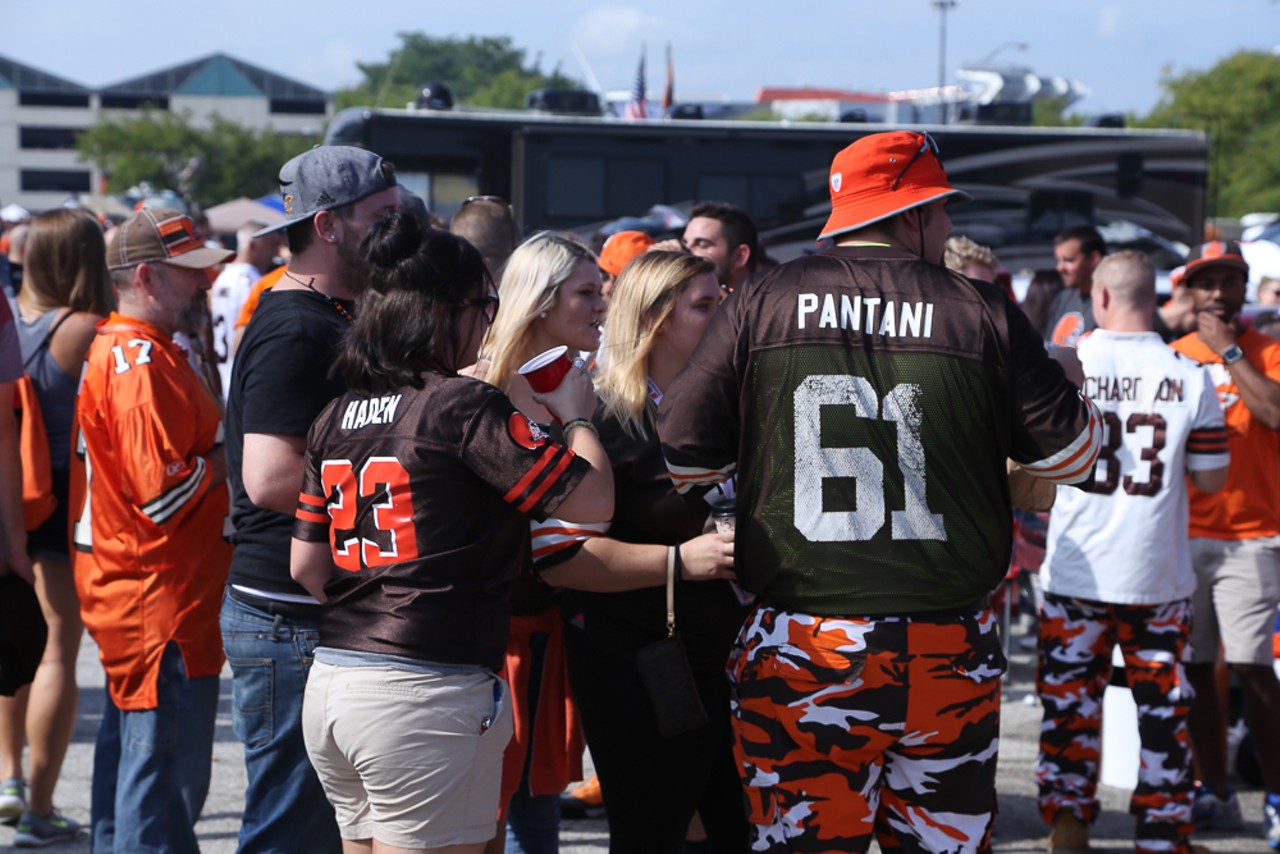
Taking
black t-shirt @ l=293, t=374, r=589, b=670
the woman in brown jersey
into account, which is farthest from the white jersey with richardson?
black t-shirt @ l=293, t=374, r=589, b=670

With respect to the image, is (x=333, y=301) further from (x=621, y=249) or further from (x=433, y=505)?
(x=621, y=249)

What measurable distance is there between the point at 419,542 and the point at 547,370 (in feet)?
1.94

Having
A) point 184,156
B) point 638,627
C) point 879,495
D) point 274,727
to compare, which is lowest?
point 274,727

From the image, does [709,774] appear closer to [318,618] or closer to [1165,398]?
[318,618]

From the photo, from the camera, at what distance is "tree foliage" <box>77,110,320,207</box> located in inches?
2432

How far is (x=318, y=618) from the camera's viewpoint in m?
3.28

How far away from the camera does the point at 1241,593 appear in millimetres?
5410

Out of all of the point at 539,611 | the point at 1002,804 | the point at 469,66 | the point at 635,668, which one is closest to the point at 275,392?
the point at 539,611

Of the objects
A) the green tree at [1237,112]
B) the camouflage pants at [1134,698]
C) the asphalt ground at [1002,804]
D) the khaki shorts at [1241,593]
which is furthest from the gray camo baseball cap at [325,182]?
the green tree at [1237,112]

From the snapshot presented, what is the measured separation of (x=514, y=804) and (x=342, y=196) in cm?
175

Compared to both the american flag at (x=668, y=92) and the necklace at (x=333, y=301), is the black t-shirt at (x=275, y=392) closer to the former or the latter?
the necklace at (x=333, y=301)

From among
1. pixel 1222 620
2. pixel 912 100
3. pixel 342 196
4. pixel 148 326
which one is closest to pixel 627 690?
pixel 342 196

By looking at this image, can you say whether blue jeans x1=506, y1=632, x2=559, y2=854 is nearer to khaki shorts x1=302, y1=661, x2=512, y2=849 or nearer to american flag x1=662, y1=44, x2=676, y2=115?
khaki shorts x1=302, y1=661, x2=512, y2=849

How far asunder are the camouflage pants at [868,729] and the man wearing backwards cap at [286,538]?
42.5 inches
